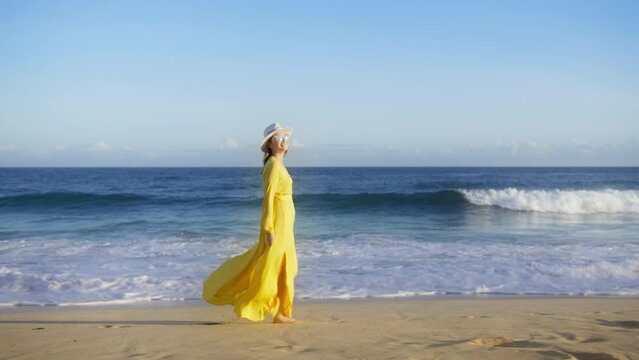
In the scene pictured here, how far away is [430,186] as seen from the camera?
41781mm

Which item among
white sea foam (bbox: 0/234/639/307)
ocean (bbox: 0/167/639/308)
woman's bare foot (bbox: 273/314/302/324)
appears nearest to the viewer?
woman's bare foot (bbox: 273/314/302/324)

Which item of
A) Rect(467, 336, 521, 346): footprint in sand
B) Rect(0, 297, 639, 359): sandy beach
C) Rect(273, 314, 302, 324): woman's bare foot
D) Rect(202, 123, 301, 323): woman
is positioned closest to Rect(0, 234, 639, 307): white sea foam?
Rect(0, 297, 639, 359): sandy beach

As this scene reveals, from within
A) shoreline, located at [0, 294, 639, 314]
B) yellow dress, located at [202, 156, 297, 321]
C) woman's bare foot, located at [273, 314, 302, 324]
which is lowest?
shoreline, located at [0, 294, 639, 314]

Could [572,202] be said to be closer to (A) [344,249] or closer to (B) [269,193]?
(A) [344,249]

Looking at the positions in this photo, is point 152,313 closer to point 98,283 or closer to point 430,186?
point 98,283

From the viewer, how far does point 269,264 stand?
551cm

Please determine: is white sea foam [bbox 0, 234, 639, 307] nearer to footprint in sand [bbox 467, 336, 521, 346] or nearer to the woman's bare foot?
the woman's bare foot

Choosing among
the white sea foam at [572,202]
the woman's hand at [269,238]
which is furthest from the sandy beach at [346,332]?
the white sea foam at [572,202]

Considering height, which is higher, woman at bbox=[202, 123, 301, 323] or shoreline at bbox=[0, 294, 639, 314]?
woman at bbox=[202, 123, 301, 323]

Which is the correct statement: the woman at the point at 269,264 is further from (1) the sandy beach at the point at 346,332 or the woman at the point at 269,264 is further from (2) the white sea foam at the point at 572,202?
(2) the white sea foam at the point at 572,202

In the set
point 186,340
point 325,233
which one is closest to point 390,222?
point 325,233

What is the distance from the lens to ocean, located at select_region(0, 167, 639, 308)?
8.36m

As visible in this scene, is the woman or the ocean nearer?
the woman

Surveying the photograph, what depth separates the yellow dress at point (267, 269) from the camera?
18.0ft
